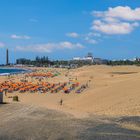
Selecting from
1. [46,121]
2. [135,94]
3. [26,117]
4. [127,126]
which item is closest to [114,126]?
[127,126]

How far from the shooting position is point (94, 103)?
27.5 meters

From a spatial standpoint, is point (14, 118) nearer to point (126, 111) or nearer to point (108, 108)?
point (126, 111)

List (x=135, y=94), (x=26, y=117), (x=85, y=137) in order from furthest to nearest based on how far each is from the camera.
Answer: (x=135, y=94)
(x=26, y=117)
(x=85, y=137)

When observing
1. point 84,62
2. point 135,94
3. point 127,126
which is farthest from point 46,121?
point 84,62

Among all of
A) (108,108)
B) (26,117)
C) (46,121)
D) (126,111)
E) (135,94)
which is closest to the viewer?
(46,121)

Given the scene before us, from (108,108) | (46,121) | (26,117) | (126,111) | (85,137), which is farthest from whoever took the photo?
(108,108)

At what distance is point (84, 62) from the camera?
7564 inches

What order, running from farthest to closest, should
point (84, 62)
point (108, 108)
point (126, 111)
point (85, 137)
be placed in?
point (84, 62), point (108, 108), point (126, 111), point (85, 137)

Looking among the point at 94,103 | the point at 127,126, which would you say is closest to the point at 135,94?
the point at 94,103

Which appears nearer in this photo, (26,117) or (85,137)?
(85,137)

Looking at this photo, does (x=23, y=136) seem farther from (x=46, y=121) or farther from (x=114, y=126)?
(x=114, y=126)

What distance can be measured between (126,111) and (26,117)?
20.3 ft

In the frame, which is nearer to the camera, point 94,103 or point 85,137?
point 85,137

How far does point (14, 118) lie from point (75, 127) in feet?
11.3
